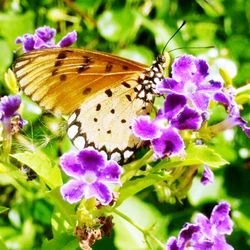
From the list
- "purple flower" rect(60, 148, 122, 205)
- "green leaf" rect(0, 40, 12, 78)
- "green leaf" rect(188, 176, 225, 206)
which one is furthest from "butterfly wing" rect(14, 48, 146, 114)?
"green leaf" rect(188, 176, 225, 206)

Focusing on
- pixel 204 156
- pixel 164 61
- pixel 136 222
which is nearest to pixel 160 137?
pixel 204 156

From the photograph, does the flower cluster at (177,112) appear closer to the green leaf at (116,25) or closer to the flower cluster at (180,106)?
the flower cluster at (180,106)

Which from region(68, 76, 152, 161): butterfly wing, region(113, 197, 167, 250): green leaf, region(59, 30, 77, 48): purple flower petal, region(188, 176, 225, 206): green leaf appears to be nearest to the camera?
region(68, 76, 152, 161): butterfly wing

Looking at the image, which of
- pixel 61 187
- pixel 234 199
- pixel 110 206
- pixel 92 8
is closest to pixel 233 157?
pixel 234 199

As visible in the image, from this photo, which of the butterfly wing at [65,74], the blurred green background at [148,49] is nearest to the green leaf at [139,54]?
the blurred green background at [148,49]

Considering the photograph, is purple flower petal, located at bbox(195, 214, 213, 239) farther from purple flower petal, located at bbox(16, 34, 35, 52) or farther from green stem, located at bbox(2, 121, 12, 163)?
purple flower petal, located at bbox(16, 34, 35, 52)
